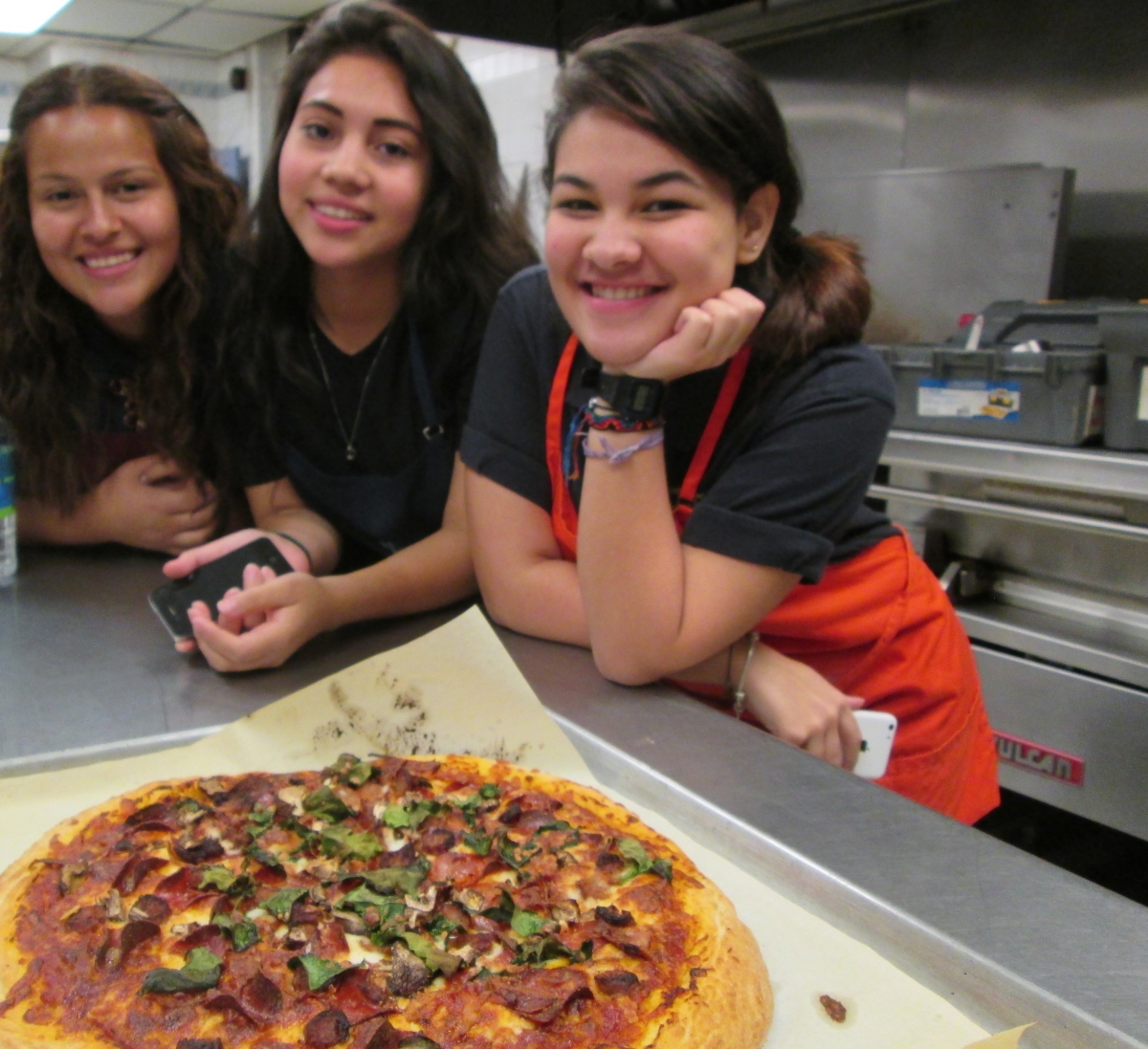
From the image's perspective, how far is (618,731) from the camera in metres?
0.96

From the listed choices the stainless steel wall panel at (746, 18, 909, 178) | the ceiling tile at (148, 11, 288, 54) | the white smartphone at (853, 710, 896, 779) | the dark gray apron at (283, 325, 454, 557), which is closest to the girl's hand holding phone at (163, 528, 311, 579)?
the dark gray apron at (283, 325, 454, 557)

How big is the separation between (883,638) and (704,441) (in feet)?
1.02

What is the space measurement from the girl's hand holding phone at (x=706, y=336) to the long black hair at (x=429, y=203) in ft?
1.64

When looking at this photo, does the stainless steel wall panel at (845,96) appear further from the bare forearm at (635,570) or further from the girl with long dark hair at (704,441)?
the bare forearm at (635,570)

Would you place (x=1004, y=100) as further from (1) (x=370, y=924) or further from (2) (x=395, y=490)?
(1) (x=370, y=924)

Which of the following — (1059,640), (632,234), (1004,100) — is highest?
(1004,100)

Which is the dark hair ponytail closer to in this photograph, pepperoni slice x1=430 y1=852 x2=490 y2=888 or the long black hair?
the long black hair

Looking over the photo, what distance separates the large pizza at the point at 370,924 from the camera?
0.63 meters

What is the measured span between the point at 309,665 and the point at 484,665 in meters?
0.23

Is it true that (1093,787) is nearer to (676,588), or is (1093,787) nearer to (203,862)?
(676,588)

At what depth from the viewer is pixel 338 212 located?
131 cm

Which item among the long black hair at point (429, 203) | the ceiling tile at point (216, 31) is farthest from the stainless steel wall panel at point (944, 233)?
the ceiling tile at point (216, 31)

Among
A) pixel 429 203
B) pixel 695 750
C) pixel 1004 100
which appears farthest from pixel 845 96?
pixel 695 750

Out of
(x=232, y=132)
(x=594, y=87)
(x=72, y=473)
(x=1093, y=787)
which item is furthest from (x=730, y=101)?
(x=232, y=132)
